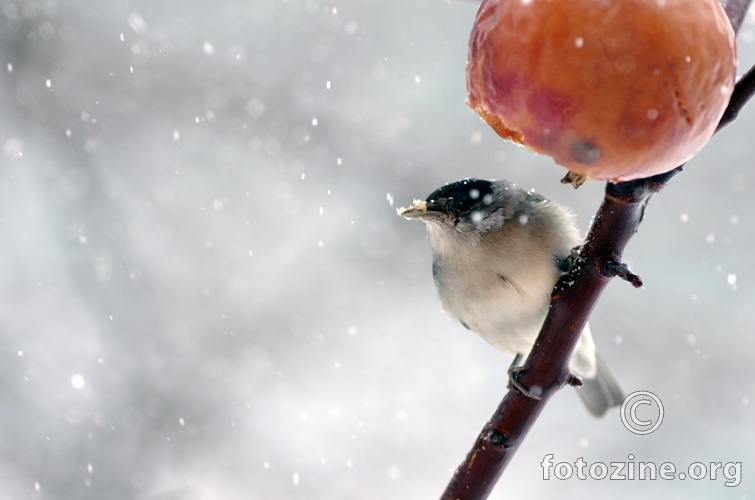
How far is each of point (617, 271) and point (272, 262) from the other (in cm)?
425

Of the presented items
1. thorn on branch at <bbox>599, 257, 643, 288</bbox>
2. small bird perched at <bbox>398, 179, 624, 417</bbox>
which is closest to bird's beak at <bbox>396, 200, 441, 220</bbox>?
small bird perched at <bbox>398, 179, 624, 417</bbox>

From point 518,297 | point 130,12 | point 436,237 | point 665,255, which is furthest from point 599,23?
point 130,12

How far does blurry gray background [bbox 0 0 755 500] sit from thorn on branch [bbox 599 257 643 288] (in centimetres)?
364

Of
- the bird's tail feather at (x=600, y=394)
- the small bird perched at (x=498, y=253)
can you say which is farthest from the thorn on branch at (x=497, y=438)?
the bird's tail feather at (x=600, y=394)

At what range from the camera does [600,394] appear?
300cm

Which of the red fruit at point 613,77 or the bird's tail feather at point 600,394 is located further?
the bird's tail feather at point 600,394

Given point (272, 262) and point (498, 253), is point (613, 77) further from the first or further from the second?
point (272, 262)

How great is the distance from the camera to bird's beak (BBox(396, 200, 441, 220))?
2.24 m

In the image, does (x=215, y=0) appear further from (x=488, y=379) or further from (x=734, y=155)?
(x=734, y=155)

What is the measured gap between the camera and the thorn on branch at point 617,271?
1133mm

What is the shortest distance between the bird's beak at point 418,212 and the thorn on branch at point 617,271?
3.27 ft

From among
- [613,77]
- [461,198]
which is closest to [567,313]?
[613,77]

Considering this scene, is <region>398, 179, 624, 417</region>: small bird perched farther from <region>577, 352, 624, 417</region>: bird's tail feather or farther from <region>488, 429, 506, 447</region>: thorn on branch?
<region>488, 429, 506, 447</region>: thorn on branch

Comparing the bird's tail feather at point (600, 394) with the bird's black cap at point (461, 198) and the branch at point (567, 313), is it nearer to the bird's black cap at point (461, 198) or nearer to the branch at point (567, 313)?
the bird's black cap at point (461, 198)
